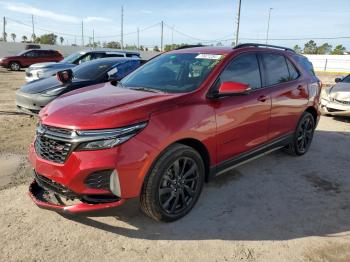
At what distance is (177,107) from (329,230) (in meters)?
2.06

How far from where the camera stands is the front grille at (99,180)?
10.1ft

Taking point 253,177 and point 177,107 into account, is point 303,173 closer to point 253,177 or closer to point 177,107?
point 253,177

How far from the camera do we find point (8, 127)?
732cm

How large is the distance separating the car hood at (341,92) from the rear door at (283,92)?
4016 mm

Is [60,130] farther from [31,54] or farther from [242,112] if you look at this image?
[31,54]

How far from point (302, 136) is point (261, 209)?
94.8 inches

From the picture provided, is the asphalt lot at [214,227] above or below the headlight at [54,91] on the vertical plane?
below

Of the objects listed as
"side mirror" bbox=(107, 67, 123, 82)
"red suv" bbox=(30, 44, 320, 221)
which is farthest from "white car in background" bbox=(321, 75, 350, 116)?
"side mirror" bbox=(107, 67, 123, 82)

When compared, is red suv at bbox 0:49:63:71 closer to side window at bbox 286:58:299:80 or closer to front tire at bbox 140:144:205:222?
side window at bbox 286:58:299:80

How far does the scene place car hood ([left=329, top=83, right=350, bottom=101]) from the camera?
29.8 feet

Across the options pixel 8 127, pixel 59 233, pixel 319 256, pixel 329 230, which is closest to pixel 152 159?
pixel 59 233

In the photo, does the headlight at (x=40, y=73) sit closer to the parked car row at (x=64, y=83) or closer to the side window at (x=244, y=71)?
the parked car row at (x=64, y=83)

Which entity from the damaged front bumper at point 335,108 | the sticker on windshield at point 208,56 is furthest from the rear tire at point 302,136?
the damaged front bumper at point 335,108

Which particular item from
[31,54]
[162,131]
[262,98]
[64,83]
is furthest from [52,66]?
[31,54]
